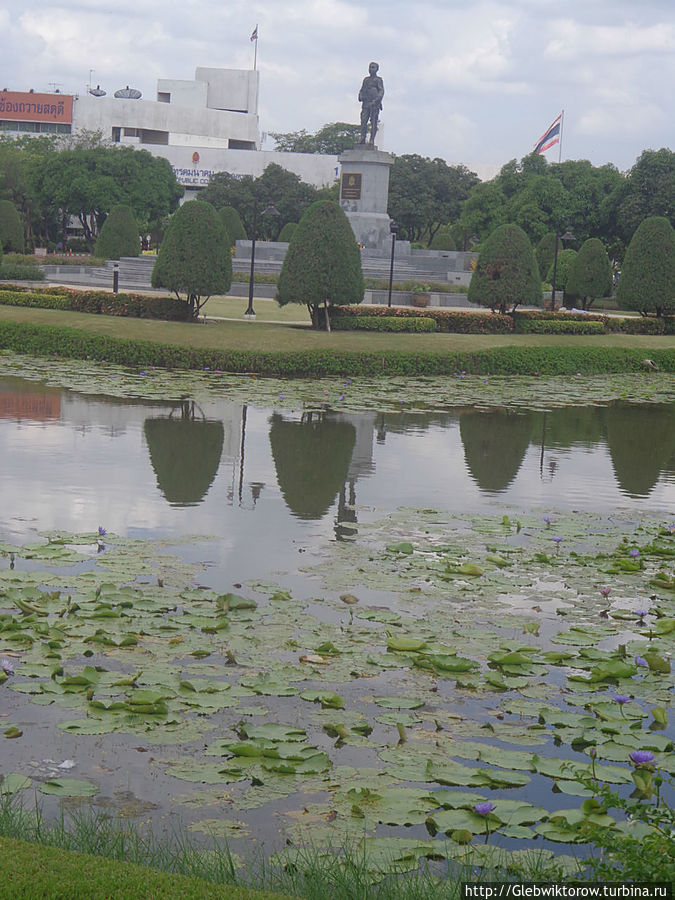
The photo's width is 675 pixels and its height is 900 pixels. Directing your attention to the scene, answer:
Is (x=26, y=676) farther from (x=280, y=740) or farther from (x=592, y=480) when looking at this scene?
(x=592, y=480)

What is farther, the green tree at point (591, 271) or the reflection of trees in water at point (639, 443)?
the green tree at point (591, 271)

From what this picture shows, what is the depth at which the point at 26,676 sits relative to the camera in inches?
199

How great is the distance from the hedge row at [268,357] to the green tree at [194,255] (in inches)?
122

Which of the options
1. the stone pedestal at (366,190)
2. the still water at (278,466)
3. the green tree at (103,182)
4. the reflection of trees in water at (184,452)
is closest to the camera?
the still water at (278,466)

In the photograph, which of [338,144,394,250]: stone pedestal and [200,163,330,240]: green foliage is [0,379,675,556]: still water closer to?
[338,144,394,250]: stone pedestal

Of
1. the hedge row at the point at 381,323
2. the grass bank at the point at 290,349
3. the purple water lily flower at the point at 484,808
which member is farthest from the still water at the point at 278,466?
the hedge row at the point at 381,323

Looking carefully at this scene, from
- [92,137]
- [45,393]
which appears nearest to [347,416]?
[45,393]

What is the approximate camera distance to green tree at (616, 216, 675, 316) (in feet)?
94.6

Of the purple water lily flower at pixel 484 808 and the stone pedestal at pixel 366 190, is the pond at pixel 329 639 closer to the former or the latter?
the purple water lily flower at pixel 484 808

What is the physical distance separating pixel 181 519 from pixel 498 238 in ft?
65.3

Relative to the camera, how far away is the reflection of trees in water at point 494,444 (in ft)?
37.9

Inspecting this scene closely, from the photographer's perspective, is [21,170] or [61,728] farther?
[21,170]

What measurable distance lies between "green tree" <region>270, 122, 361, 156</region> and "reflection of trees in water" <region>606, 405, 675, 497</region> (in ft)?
261

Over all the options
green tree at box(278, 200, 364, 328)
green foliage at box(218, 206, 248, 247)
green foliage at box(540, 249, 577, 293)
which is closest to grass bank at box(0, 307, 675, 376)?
green tree at box(278, 200, 364, 328)
